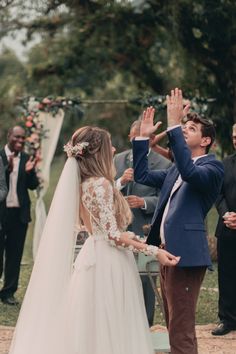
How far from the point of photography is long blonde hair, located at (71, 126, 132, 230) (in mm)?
5379

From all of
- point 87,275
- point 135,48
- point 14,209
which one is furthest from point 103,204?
point 135,48

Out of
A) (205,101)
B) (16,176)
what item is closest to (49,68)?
(205,101)

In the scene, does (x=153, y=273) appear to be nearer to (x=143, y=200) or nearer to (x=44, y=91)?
(x=143, y=200)

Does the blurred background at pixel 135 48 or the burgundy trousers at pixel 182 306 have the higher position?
the blurred background at pixel 135 48

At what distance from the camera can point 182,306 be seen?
5.18m

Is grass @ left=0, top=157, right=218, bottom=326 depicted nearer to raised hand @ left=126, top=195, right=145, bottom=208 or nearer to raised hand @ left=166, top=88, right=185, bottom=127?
raised hand @ left=126, top=195, right=145, bottom=208

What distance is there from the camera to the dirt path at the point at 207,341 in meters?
6.91

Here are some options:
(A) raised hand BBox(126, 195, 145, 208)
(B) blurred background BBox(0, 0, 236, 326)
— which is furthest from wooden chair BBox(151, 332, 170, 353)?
(B) blurred background BBox(0, 0, 236, 326)

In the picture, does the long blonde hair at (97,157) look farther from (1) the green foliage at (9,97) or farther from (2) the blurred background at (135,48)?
(1) the green foliage at (9,97)

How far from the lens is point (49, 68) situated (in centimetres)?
1803

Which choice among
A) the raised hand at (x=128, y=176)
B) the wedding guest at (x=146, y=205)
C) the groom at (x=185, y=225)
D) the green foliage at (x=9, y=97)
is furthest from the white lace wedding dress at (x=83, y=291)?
the green foliage at (x=9, y=97)

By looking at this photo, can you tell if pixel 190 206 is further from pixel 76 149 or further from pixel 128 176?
pixel 128 176

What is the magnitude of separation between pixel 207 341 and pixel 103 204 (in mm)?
2482

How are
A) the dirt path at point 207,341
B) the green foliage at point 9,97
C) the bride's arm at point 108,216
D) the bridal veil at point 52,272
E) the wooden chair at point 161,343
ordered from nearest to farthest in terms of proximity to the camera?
the bride's arm at point 108,216 < the bridal veil at point 52,272 < the wooden chair at point 161,343 < the dirt path at point 207,341 < the green foliage at point 9,97
